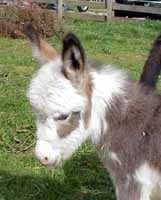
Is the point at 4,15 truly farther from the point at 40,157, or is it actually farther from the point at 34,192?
the point at 40,157

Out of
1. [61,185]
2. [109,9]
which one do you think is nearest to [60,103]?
[61,185]

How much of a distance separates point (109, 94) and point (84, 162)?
2011mm

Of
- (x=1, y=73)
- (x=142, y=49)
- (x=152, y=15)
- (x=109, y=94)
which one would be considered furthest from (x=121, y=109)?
(x=152, y=15)

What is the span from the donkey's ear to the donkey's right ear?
26 centimetres

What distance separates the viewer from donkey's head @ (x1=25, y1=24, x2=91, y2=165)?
345 centimetres

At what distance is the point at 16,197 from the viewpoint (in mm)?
4859

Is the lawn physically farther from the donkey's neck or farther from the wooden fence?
the wooden fence

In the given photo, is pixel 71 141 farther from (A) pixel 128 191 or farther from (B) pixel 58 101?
(A) pixel 128 191

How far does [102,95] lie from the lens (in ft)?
11.7

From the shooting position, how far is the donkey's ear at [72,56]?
3.19 m

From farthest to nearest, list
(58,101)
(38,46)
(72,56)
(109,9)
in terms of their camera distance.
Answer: (109,9) → (38,46) → (58,101) → (72,56)

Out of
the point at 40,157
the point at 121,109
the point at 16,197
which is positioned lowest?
the point at 16,197

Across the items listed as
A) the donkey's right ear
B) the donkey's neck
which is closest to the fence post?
the donkey's right ear

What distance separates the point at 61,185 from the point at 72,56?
1.98 meters
